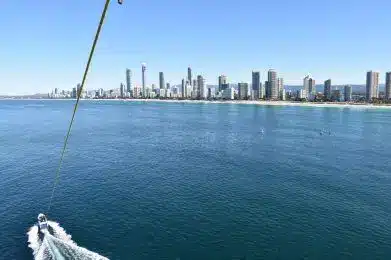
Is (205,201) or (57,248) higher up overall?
(205,201)

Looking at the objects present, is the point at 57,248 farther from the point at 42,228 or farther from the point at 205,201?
the point at 205,201

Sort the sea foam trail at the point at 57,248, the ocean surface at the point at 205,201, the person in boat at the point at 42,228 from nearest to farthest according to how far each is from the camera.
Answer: the sea foam trail at the point at 57,248, the ocean surface at the point at 205,201, the person in boat at the point at 42,228

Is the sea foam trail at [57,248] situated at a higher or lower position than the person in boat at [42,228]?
lower

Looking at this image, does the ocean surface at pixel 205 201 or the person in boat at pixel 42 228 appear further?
the person in boat at pixel 42 228

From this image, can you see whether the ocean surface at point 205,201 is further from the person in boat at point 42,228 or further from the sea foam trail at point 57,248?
the person in boat at point 42,228

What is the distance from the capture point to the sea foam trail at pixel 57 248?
1458 inches

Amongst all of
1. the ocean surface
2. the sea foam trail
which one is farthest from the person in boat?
the ocean surface

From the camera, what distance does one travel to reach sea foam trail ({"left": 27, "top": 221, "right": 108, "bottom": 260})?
1458 inches

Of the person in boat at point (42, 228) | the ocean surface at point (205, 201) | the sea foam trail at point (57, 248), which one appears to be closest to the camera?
the sea foam trail at point (57, 248)

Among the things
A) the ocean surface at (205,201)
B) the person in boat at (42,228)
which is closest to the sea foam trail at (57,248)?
the person in boat at (42,228)

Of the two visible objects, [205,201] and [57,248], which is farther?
[205,201]

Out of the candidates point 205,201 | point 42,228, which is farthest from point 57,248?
point 205,201

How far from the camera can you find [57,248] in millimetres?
39094

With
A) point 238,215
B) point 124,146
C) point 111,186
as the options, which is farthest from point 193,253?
point 124,146
